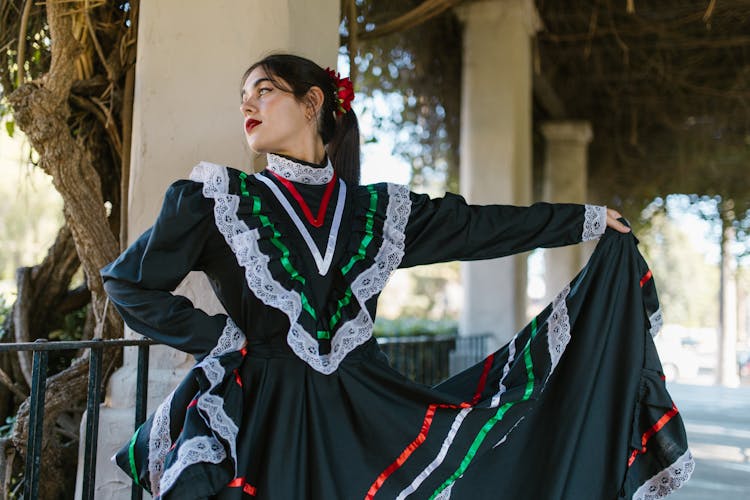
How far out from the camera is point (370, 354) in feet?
6.39

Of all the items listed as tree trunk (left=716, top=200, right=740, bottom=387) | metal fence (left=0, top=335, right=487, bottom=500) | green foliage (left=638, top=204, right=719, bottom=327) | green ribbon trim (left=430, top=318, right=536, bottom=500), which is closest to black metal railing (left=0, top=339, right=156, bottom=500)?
metal fence (left=0, top=335, right=487, bottom=500)

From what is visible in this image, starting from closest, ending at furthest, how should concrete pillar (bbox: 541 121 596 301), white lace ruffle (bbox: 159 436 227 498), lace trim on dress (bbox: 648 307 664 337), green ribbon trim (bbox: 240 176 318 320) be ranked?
white lace ruffle (bbox: 159 436 227 498), green ribbon trim (bbox: 240 176 318 320), lace trim on dress (bbox: 648 307 664 337), concrete pillar (bbox: 541 121 596 301)

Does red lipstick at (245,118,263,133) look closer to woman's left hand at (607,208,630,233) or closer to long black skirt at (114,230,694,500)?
long black skirt at (114,230,694,500)

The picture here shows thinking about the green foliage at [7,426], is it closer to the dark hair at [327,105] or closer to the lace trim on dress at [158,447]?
the lace trim on dress at [158,447]

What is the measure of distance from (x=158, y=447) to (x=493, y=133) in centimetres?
496

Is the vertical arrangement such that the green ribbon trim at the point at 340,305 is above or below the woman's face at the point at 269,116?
below

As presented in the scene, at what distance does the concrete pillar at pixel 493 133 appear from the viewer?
6.25 metres

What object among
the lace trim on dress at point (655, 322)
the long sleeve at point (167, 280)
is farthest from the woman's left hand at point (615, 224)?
the long sleeve at point (167, 280)

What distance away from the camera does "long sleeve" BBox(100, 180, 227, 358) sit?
5.81 feet

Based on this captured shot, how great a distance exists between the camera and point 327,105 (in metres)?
2.21

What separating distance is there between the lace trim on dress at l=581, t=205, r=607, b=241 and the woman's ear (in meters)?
0.77

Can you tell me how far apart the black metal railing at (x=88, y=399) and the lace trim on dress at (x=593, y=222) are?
4.26 feet

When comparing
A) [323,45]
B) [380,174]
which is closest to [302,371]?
[323,45]

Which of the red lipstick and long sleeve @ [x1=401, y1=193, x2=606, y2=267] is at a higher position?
the red lipstick
